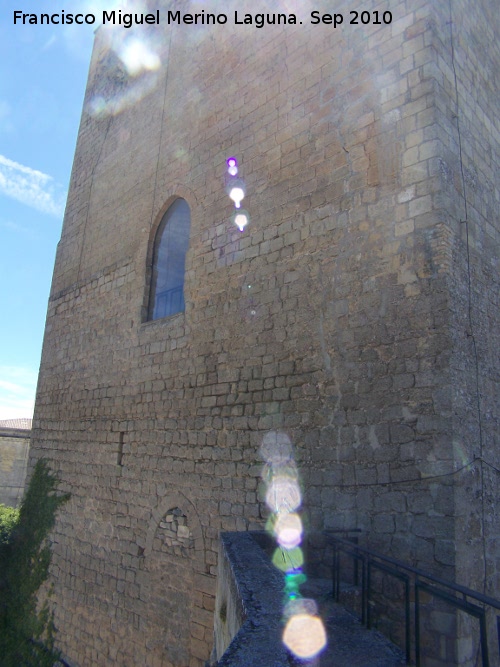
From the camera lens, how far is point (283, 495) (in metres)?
4.84

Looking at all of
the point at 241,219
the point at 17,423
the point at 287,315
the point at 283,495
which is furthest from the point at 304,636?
the point at 17,423

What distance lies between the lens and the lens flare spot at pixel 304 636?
2338 millimetres

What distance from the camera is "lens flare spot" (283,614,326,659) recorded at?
92.0 inches

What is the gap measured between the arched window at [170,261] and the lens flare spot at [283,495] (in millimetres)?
2887

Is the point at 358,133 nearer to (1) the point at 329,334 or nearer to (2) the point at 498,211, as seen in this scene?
(2) the point at 498,211

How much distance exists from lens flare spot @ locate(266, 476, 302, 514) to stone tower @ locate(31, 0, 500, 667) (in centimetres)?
15

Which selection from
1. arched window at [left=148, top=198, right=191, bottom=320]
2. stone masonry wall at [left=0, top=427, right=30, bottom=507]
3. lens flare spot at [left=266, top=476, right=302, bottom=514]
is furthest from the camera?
stone masonry wall at [left=0, top=427, right=30, bottom=507]

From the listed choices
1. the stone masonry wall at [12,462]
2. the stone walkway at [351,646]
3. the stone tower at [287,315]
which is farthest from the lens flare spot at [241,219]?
the stone masonry wall at [12,462]

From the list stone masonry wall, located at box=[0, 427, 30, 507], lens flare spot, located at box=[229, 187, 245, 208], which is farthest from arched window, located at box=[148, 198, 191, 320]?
stone masonry wall, located at box=[0, 427, 30, 507]

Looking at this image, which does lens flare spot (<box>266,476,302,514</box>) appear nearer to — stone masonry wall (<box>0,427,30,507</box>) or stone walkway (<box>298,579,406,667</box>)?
stone walkway (<box>298,579,406,667</box>)

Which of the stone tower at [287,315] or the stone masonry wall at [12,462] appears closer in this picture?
the stone tower at [287,315]

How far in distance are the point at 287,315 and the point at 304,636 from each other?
316cm

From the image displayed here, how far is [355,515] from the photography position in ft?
14.0

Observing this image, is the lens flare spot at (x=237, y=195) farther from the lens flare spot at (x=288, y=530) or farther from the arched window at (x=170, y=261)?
the lens flare spot at (x=288, y=530)
